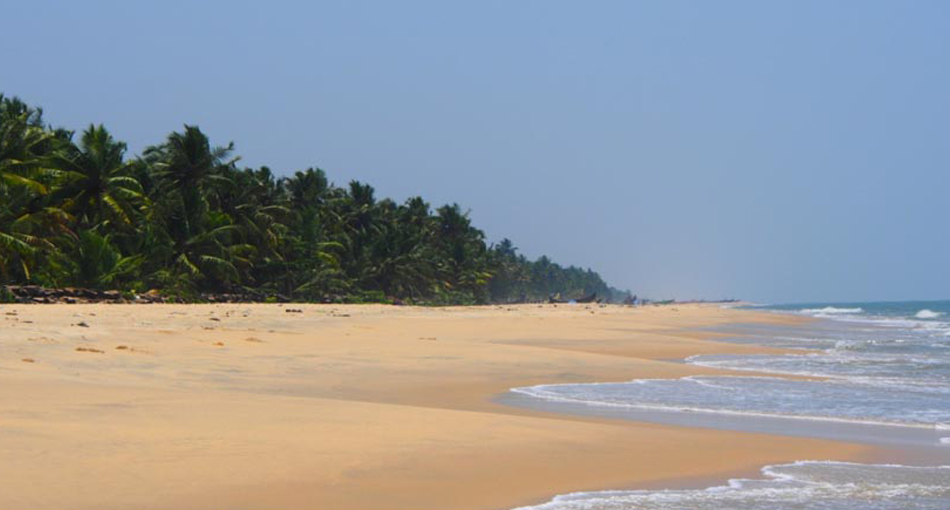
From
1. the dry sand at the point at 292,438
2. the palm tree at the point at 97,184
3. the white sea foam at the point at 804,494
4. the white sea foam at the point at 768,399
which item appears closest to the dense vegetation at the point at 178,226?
the palm tree at the point at 97,184

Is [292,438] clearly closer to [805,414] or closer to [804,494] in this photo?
[804,494]

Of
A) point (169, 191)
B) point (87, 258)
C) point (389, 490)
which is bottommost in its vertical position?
point (389, 490)

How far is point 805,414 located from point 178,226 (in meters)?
36.1

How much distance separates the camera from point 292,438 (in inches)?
305

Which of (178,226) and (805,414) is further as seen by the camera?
(178,226)

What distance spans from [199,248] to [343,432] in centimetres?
3658

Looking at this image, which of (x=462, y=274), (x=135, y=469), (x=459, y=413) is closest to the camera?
(x=135, y=469)

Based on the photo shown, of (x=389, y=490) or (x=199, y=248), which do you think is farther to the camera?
(x=199, y=248)

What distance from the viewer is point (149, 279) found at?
3922 centimetres

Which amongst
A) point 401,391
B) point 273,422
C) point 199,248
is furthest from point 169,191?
point 273,422

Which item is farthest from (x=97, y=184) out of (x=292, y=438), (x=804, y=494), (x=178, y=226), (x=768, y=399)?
(x=804, y=494)

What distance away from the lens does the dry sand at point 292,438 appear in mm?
6094

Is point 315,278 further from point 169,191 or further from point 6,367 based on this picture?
point 6,367

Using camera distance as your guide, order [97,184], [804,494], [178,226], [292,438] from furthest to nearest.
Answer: [178,226], [97,184], [292,438], [804,494]
